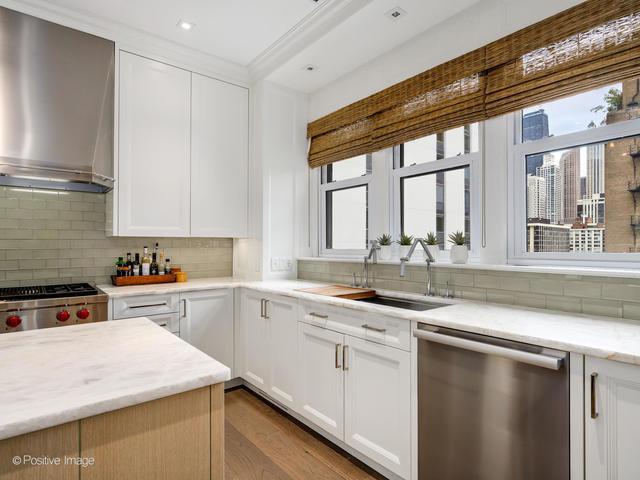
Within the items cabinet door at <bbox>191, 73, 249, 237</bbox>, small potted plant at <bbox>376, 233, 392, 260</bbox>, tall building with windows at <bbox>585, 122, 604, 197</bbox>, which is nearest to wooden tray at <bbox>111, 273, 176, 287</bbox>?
cabinet door at <bbox>191, 73, 249, 237</bbox>

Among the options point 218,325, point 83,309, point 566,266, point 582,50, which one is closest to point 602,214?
point 566,266

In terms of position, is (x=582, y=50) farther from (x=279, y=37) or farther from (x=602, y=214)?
(x=279, y=37)

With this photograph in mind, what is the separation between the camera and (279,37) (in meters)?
2.88

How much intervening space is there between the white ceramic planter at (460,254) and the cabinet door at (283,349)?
3.47ft

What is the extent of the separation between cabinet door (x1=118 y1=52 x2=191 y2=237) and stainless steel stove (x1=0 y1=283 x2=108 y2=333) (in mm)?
566

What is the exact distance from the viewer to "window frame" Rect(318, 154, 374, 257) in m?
3.16

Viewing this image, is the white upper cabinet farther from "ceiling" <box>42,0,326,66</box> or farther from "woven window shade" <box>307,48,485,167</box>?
"woven window shade" <box>307,48,485,167</box>

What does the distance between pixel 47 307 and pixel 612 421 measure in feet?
9.16

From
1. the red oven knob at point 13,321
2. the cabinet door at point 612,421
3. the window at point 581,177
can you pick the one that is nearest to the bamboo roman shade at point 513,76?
the window at point 581,177

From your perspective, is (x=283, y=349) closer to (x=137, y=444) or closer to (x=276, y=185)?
(x=276, y=185)

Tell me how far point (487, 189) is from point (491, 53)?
771 mm

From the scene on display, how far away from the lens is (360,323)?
208cm

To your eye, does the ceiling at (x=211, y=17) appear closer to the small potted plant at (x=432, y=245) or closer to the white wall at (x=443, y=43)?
the white wall at (x=443, y=43)

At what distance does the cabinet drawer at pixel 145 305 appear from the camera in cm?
260
